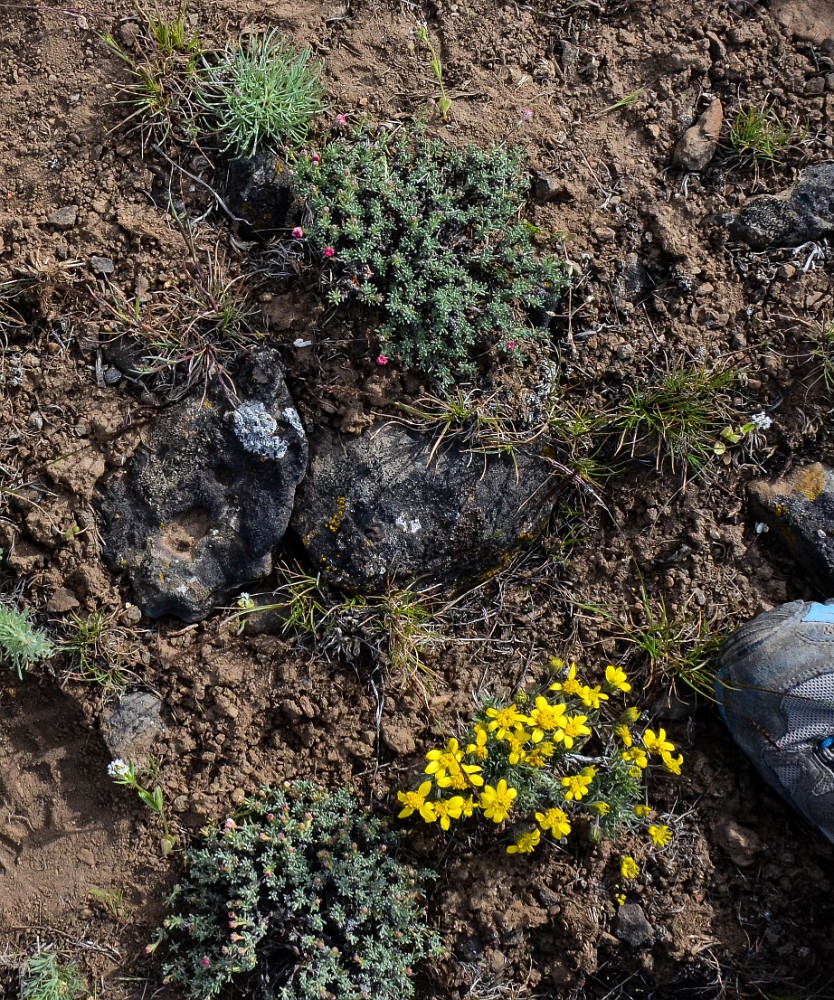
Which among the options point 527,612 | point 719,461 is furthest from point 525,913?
point 719,461

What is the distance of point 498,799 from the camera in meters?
2.86

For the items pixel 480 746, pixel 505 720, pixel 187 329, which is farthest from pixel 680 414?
pixel 187 329

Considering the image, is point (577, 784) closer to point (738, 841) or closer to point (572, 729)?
point (572, 729)

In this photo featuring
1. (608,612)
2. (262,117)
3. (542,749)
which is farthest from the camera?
(608,612)

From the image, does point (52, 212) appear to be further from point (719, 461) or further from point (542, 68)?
point (719, 461)

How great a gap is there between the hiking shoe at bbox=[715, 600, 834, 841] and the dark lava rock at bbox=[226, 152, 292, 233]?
262cm

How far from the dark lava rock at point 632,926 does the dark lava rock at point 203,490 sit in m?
2.07

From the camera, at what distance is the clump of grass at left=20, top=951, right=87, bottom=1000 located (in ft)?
10.0

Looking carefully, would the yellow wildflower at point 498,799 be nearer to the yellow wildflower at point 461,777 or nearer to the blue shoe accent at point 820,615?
the yellow wildflower at point 461,777

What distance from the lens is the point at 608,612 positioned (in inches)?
134

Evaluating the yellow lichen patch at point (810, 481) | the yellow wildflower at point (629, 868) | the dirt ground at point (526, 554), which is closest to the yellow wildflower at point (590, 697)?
the dirt ground at point (526, 554)

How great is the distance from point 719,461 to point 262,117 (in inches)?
92.8

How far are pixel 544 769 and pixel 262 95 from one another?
2.86m

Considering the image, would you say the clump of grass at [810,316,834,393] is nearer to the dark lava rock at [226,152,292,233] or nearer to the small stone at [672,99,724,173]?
the small stone at [672,99,724,173]
